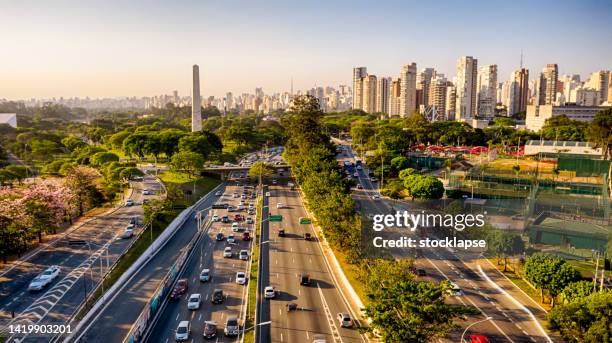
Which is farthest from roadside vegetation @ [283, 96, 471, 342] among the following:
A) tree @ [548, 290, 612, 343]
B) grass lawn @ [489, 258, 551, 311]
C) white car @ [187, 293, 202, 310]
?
white car @ [187, 293, 202, 310]

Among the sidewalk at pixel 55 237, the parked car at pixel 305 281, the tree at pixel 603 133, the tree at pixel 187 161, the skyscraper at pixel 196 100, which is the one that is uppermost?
the skyscraper at pixel 196 100

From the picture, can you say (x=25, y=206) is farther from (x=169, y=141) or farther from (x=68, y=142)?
(x=68, y=142)

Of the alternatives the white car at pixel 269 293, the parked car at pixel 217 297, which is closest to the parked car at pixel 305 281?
the white car at pixel 269 293

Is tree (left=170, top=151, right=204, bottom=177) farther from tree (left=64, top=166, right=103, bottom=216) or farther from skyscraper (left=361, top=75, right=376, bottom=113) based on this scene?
skyscraper (left=361, top=75, right=376, bottom=113)

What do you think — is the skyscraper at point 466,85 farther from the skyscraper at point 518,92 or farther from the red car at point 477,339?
the red car at point 477,339

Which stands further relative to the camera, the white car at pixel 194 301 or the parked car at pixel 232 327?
the white car at pixel 194 301
